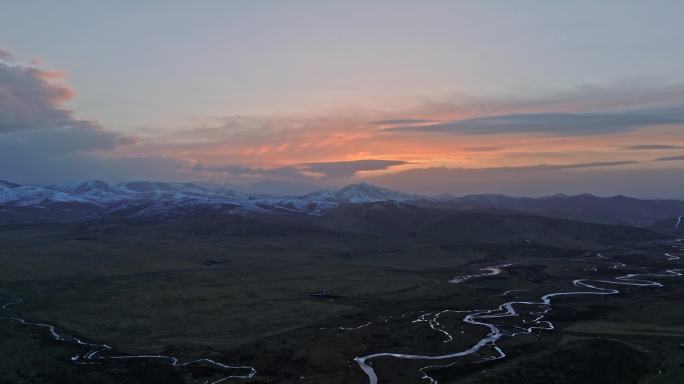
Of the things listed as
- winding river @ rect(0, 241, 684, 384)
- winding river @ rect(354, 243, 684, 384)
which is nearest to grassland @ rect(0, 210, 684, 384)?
winding river @ rect(0, 241, 684, 384)

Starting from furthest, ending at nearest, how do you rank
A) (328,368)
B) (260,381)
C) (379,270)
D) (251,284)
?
(379,270) < (251,284) < (328,368) < (260,381)

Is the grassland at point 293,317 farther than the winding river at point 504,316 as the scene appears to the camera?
No

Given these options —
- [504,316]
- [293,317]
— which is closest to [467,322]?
[504,316]

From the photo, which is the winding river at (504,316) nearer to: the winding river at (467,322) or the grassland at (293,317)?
the winding river at (467,322)

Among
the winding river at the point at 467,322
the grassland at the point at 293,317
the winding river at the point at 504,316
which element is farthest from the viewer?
the winding river at the point at 504,316

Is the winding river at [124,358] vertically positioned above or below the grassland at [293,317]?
above

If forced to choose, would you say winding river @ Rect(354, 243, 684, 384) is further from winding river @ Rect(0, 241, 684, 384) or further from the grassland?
the grassland

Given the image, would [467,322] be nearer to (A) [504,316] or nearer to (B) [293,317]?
(A) [504,316]

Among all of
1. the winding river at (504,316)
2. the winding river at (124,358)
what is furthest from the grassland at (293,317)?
the winding river at (504,316)

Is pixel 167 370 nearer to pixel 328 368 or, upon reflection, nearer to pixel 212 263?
pixel 328 368

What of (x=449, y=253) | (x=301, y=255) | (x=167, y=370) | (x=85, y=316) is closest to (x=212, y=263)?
(x=301, y=255)

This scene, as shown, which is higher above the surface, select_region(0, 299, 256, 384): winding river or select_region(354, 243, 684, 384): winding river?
select_region(0, 299, 256, 384): winding river
